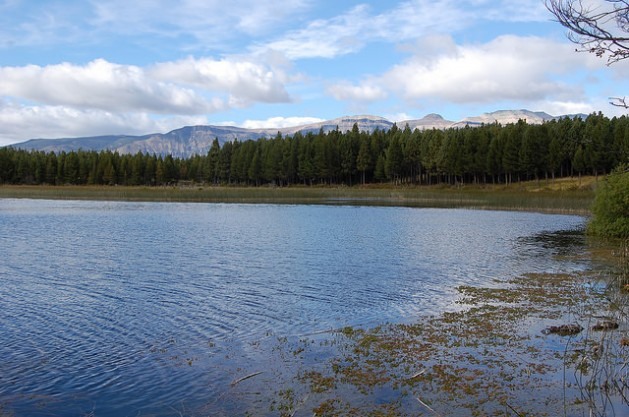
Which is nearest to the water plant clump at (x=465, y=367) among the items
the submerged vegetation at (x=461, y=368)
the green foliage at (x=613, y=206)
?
the submerged vegetation at (x=461, y=368)

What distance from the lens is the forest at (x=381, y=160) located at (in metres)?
113

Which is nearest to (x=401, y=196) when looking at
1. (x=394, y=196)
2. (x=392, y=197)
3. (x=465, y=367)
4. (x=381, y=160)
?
(x=394, y=196)

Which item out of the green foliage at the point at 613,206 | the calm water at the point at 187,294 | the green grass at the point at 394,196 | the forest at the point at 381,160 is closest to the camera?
the calm water at the point at 187,294

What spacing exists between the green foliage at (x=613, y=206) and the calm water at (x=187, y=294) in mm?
4600

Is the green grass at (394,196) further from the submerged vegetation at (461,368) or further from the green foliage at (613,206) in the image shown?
the submerged vegetation at (461,368)

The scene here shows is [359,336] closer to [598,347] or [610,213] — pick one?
[598,347]

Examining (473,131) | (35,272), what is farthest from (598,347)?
(473,131)

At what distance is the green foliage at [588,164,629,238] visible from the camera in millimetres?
37250

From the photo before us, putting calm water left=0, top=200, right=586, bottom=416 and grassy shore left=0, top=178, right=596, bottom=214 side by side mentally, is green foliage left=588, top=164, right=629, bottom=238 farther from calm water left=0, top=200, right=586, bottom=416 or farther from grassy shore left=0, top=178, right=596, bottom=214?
grassy shore left=0, top=178, right=596, bottom=214

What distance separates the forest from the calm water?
7392 centimetres

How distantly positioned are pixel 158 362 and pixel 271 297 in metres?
7.59

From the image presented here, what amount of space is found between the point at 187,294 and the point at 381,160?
12006cm

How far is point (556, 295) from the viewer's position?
2017cm

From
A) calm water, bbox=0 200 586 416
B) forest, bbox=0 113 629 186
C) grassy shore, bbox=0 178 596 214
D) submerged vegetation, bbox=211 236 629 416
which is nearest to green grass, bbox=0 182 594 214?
grassy shore, bbox=0 178 596 214
